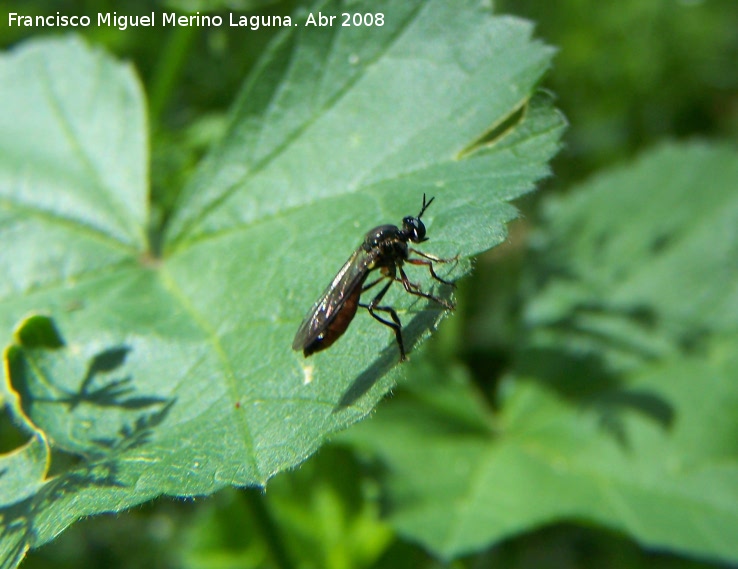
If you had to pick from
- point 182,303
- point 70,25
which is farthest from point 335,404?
point 70,25

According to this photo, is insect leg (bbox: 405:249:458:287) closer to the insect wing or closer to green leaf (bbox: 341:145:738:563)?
the insect wing

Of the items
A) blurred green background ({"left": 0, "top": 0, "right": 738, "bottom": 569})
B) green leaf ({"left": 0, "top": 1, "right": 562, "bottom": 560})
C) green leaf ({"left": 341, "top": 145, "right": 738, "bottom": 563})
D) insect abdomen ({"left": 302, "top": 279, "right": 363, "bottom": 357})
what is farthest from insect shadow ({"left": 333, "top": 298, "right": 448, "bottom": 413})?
green leaf ({"left": 341, "top": 145, "right": 738, "bottom": 563})

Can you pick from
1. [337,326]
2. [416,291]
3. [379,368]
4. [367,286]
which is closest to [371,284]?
[367,286]

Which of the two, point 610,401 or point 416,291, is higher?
point 416,291

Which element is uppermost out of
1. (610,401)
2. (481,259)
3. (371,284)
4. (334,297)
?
(334,297)

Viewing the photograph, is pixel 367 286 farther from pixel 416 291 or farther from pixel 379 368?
pixel 379 368

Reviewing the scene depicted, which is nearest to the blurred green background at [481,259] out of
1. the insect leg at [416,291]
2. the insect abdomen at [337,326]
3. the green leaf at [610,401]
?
the green leaf at [610,401]

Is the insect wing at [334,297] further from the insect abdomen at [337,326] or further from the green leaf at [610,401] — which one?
the green leaf at [610,401]
